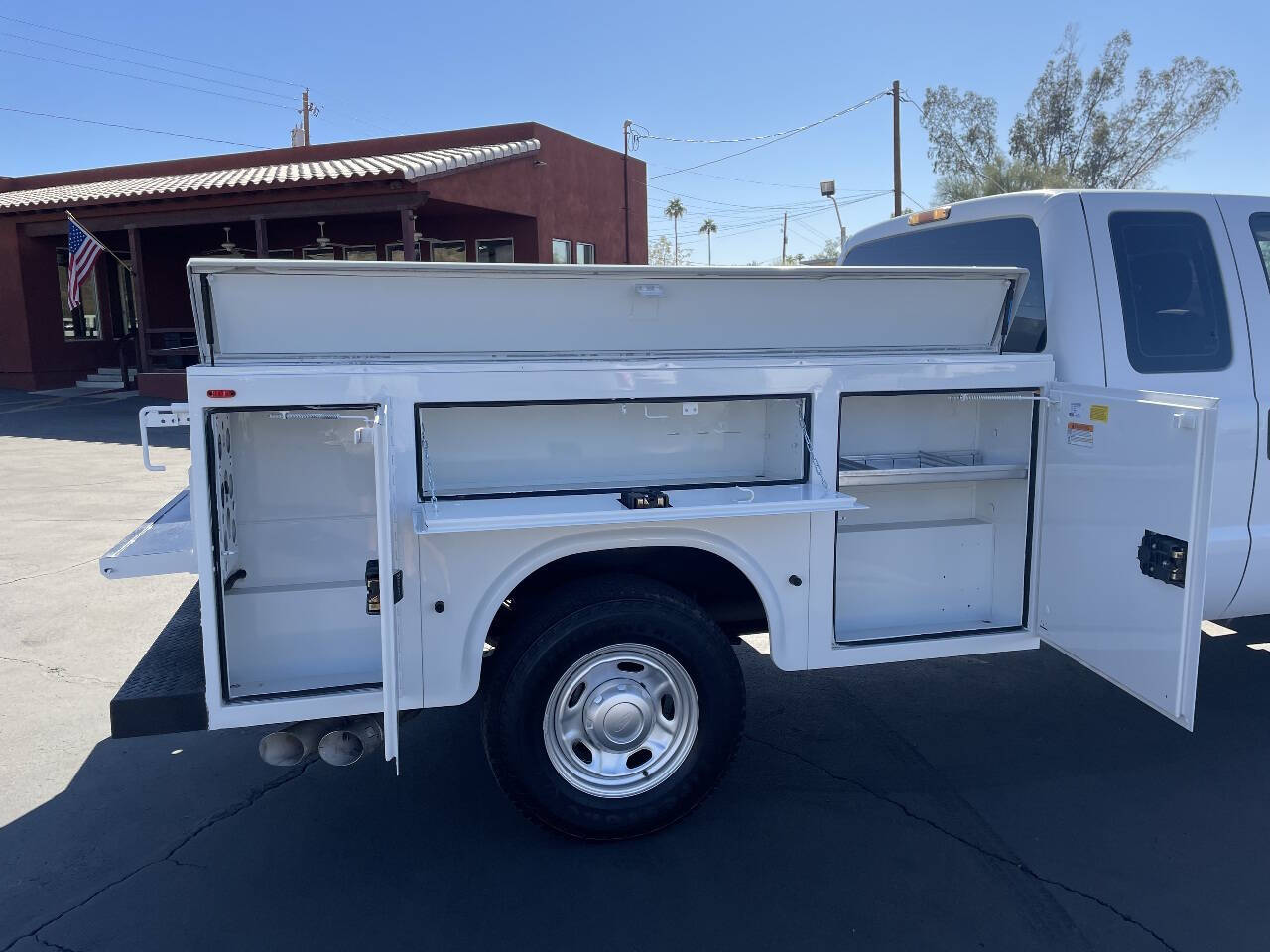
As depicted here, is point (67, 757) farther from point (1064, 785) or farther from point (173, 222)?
point (173, 222)

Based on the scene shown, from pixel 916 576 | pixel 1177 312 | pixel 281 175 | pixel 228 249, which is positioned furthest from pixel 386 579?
pixel 228 249

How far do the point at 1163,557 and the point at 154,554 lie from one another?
3276 millimetres

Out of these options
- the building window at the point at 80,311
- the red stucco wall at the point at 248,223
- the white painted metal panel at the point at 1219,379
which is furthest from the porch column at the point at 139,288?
the white painted metal panel at the point at 1219,379

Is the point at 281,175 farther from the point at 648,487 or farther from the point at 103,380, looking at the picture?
the point at 648,487

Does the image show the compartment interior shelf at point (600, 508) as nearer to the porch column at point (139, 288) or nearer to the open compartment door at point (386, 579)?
the open compartment door at point (386, 579)

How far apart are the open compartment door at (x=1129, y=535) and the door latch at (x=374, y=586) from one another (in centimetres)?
244

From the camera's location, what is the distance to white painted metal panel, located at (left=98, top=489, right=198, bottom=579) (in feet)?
9.87

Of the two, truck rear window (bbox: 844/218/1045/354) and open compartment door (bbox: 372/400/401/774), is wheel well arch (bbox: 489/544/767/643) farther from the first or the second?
truck rear window (bbox: 844/218/1045/354)

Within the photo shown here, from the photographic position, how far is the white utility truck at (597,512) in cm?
304

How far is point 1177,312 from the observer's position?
3.94 metres

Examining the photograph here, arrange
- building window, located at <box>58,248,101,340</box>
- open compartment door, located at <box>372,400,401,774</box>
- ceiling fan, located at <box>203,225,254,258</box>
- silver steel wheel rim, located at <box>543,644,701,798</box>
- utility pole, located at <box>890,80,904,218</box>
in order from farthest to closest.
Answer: utility pole, located at <box>890,80,904,218</box> → building window, located at <box>58,248,101,340</box> → ceiling fan, located at <box>203,225,254,258</box> → silver steel wheel rim, located at <box>543,644,701,798</box> → open compartment door, located at <box>372,400,401,774</box>

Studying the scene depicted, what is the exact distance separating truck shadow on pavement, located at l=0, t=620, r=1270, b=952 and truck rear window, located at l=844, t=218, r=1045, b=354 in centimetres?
182

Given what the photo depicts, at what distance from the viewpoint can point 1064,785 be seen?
12.6ft

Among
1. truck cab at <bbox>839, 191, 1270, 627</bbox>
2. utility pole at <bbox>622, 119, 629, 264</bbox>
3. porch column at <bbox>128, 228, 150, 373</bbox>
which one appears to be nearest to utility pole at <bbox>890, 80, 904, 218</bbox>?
utility pole at <bbox>622, 119, 629, 264</bbox>
